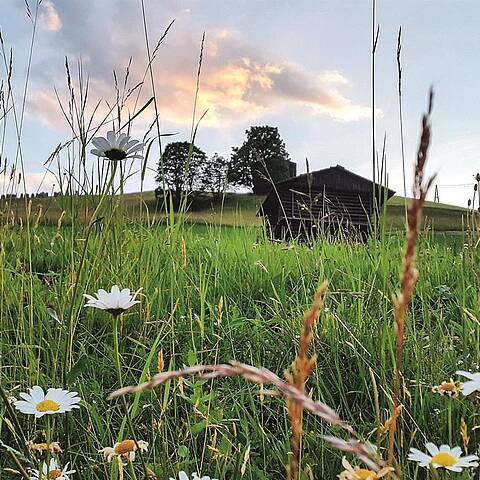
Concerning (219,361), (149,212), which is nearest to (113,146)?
(219,361)

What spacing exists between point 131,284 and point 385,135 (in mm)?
1048

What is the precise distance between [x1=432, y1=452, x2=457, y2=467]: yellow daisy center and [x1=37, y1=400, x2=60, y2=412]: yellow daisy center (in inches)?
23.7

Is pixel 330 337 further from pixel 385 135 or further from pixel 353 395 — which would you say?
pixel 385 135

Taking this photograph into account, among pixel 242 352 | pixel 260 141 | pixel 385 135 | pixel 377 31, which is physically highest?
pixel 260 141

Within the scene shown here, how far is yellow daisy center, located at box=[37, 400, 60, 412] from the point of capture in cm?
98

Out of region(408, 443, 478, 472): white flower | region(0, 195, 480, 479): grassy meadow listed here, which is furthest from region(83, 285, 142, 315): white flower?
region(408, 443, 478, 472): white flower

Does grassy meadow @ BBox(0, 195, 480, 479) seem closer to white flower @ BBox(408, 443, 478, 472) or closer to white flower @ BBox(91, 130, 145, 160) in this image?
white flower @ BBox(408, 443, 478, 472)

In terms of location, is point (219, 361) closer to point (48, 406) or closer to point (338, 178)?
point (48, 406)

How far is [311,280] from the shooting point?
112 inches

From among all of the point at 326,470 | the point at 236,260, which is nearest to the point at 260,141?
the point at 236,260

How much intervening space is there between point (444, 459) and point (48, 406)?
2.07ft

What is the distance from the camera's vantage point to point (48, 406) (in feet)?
3.27

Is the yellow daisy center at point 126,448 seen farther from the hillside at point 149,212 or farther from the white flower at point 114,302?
the hillside at point 149,212

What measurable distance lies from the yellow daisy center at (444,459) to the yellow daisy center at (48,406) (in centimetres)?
60
